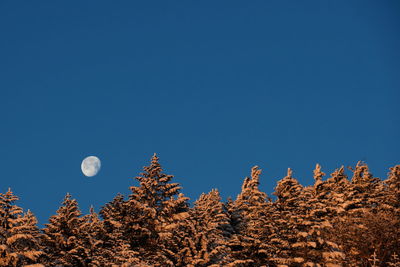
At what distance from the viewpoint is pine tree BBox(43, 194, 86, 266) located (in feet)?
110

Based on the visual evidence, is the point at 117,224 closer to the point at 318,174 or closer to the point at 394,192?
the point at 318,174

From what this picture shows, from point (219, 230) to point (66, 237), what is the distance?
12981 millimetres

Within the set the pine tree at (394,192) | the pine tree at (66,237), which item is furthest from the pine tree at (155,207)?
the pine tree at (394,192)

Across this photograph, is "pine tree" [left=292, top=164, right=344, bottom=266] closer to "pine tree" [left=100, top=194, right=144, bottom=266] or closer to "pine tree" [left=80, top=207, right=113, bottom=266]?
"pine tree" [left=100, top=194, right=144, bottom=266]

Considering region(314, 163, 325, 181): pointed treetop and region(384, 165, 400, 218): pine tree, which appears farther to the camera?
region(314, 163, 325, 181): pointed treetop

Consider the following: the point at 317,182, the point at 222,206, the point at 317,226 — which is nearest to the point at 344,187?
the point at 317,182

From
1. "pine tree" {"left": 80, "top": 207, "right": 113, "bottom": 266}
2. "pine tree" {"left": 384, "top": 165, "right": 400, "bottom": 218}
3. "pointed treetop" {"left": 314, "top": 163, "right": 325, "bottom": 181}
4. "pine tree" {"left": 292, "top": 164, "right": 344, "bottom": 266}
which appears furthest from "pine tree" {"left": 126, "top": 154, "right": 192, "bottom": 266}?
"pine tree" {"left": 384, "top": 165, "right": 400, "bottom": 218}

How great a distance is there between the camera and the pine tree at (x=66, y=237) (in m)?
33.4

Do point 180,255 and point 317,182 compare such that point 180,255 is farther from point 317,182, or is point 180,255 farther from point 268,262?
point 317,182

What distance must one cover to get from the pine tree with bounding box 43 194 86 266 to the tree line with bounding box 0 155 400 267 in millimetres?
76

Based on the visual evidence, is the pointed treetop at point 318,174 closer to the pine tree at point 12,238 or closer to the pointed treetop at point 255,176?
the pointed treetop at point 255,176

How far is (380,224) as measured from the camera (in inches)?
1590

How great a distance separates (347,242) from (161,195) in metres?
17.9

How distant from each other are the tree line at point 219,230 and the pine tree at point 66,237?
8 cm
